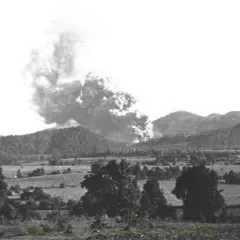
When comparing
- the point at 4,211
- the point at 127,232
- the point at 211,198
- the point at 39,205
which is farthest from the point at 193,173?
the point at 39,205

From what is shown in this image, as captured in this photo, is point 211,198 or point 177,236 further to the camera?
point 211,198

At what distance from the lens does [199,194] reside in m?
65.1

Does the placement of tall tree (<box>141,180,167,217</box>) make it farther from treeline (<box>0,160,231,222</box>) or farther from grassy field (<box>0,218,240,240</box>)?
grassy field (<box>0,218,240,240</box>)

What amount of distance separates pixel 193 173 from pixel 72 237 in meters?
37.5

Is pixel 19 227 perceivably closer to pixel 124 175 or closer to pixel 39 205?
pixel 124 175

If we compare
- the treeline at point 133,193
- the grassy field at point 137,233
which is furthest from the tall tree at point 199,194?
the grassy field at point 137,233

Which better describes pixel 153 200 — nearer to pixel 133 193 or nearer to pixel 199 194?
pixel 199 194

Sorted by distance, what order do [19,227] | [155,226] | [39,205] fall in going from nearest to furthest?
[19,227], [155,226], [39,205]

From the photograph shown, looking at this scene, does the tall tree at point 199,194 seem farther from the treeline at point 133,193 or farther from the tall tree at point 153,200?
the tall tree at point 153,200

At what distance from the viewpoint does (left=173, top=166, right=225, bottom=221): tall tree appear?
63.8 m

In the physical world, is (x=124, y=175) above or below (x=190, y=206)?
above

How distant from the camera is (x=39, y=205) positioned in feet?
372

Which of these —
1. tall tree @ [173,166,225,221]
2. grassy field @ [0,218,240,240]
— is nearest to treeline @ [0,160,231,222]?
tall tree @ [173,166,225,221]

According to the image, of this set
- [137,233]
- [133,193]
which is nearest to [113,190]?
[133,193]
